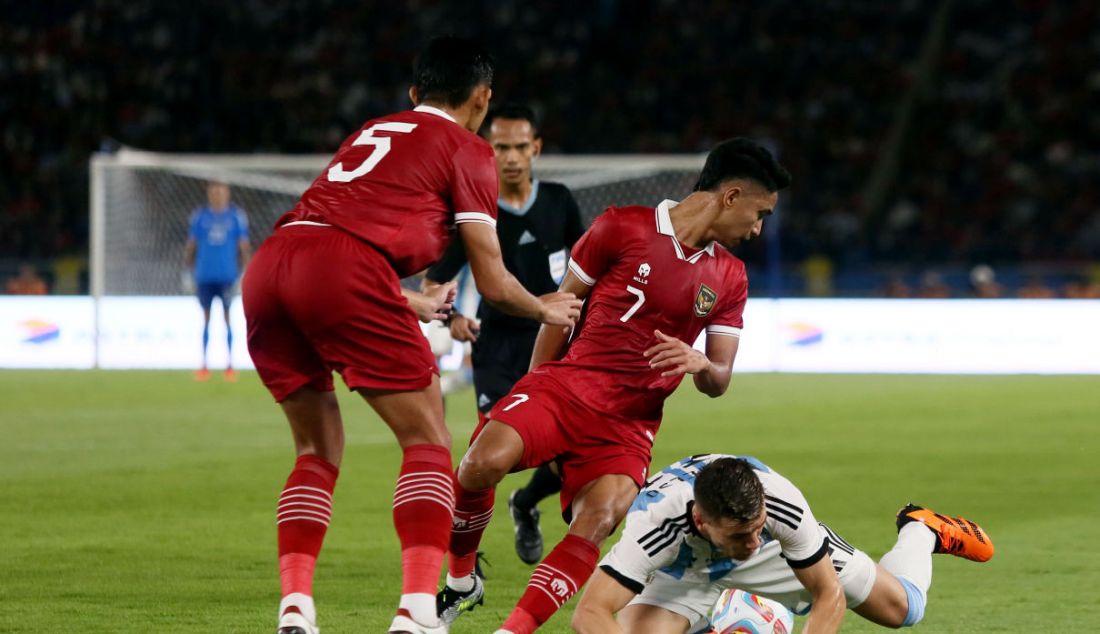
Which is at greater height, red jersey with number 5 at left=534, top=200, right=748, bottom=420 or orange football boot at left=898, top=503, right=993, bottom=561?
red jersey with number 5 at left=534, top=200, right=748, bottom=420

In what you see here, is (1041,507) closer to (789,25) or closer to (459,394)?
(459,394)

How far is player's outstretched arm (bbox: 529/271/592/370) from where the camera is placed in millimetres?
5793

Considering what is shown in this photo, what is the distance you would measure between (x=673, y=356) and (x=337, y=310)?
1.18 meters

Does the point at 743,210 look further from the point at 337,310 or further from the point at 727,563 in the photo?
the point at 337,310

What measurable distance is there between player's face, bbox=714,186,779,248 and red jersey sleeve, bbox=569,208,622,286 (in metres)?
0.39

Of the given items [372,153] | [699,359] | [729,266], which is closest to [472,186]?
[372,153]

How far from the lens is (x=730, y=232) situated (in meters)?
5.61

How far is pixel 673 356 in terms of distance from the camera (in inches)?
206

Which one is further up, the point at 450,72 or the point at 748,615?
the point at 450,72

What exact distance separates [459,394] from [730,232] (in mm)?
11271

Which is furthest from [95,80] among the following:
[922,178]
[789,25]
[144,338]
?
[922,178]

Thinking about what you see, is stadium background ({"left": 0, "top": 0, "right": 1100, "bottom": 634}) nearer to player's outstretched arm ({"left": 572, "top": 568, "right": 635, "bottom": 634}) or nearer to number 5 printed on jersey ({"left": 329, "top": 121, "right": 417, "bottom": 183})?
number 5 printed on jersey ({"left": 329, "top": 121, "right": 417, "bottom": 183})

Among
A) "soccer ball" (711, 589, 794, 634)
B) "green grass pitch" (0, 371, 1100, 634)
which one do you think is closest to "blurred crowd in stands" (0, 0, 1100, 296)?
"green grass pitch" (0, 371, 1100, 634)

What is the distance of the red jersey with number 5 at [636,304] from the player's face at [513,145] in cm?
147
